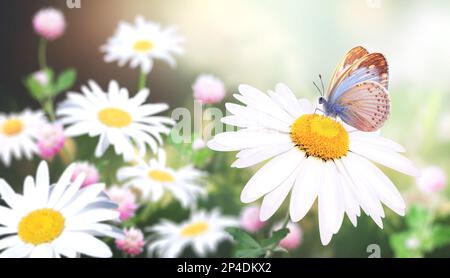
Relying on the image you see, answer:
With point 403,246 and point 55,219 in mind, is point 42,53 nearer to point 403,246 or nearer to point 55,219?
point 55,219

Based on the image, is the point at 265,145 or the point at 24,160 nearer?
the point at 265,145

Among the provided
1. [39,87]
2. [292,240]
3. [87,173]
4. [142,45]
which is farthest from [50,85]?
[292,240]

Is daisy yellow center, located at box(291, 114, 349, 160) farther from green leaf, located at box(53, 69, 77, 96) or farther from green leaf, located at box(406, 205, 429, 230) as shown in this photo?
green leaf, located at box(53, 69, 77, 96)

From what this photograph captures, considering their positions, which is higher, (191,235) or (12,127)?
(12,127)

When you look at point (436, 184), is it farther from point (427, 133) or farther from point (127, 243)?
point (127, 243)
